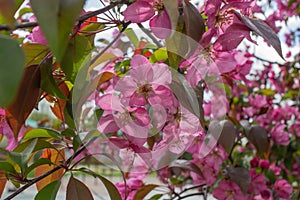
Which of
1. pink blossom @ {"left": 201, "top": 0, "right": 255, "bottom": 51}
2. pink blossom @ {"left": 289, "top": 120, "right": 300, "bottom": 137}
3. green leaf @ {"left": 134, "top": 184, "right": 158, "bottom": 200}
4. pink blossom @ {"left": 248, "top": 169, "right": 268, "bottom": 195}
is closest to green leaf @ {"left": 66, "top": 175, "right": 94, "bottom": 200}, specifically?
pink blossom @ {"left": 201, "top": 0, "right": 255, "bottom": 51}

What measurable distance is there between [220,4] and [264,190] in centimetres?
58

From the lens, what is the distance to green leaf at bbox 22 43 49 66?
47 centimetres

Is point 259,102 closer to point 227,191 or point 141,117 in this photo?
point 227,191

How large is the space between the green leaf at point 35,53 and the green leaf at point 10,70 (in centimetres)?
26

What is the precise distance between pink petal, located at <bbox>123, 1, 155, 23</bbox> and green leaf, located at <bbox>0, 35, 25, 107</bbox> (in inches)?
9.7

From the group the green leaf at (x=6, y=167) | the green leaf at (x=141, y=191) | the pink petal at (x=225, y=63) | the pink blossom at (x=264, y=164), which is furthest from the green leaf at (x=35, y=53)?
the pink blossom at (x=264, y=164)

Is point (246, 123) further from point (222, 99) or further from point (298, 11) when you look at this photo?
point (298, 11)

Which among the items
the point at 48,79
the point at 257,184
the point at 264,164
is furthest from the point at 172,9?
the point at 264,164

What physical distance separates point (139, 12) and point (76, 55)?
9 cm

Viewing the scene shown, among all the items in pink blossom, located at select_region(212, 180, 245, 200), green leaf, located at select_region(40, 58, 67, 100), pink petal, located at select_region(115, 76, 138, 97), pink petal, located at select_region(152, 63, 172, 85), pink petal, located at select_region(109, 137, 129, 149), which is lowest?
pink blossom, located at select_region(212, 180, 245, 200)

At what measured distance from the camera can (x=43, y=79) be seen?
452mm

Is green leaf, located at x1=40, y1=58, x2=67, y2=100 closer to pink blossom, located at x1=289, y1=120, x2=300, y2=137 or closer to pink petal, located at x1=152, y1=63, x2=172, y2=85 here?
pink petal, located at x1=152, y1=63, x2=172, y2=85

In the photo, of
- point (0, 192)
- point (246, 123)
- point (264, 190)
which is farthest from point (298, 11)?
point (0, 192)

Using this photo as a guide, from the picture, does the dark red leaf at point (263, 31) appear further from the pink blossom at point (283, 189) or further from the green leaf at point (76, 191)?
the pink blossom at point (283, 189)
